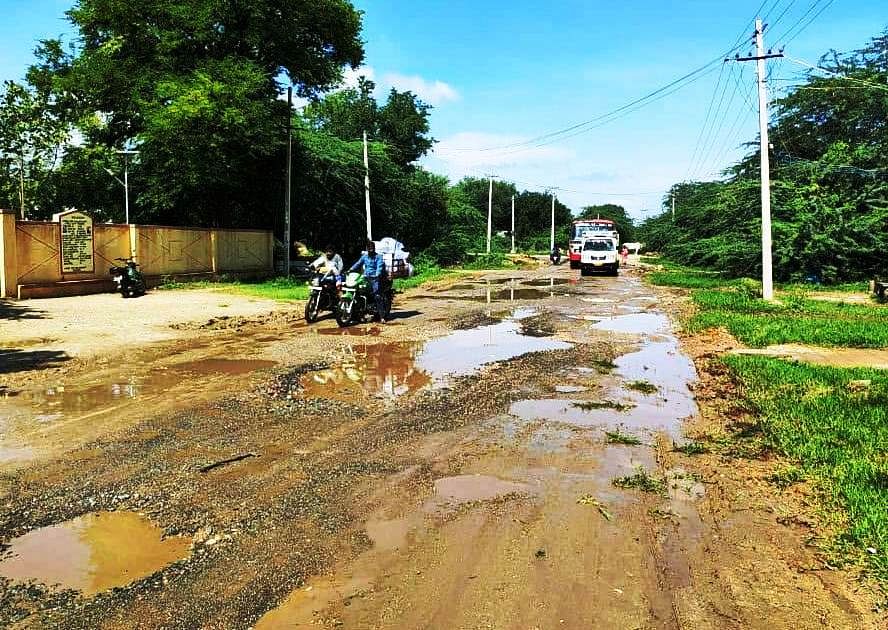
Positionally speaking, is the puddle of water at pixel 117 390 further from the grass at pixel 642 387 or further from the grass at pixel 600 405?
the grass at pixel 642 387

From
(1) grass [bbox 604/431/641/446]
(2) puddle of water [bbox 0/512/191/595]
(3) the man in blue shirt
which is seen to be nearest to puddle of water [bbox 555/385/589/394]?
(1) grass [bbox 604/431/641/446]

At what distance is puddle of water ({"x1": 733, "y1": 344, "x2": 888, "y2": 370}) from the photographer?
9711 mm

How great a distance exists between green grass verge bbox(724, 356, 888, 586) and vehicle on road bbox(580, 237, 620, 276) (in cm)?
2724

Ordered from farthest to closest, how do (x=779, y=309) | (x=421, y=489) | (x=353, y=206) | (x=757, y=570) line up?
(x=353, y=206), (x=779, y=309), (x=421, y=489), (x=757, y=570)

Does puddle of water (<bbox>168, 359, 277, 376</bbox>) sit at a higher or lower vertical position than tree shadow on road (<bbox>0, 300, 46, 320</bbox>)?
lower

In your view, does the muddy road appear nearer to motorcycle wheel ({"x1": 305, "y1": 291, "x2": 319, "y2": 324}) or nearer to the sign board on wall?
motorcycle wheel ({"x1": 305, "y1": 291, "x2": 319, "y2": 324})

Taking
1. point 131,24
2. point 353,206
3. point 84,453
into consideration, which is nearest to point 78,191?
point 131,24

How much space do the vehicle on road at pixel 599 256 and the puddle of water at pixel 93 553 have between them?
34008mm

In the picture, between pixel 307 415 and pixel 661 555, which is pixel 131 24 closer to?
pixel 307 415

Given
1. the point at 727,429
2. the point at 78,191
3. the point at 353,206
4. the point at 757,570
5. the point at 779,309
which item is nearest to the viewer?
the point at 757,570

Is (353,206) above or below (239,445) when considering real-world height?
above

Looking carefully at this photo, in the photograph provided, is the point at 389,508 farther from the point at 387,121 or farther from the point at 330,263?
the point at 387,121

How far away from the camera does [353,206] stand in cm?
3500

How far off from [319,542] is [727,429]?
441cm
